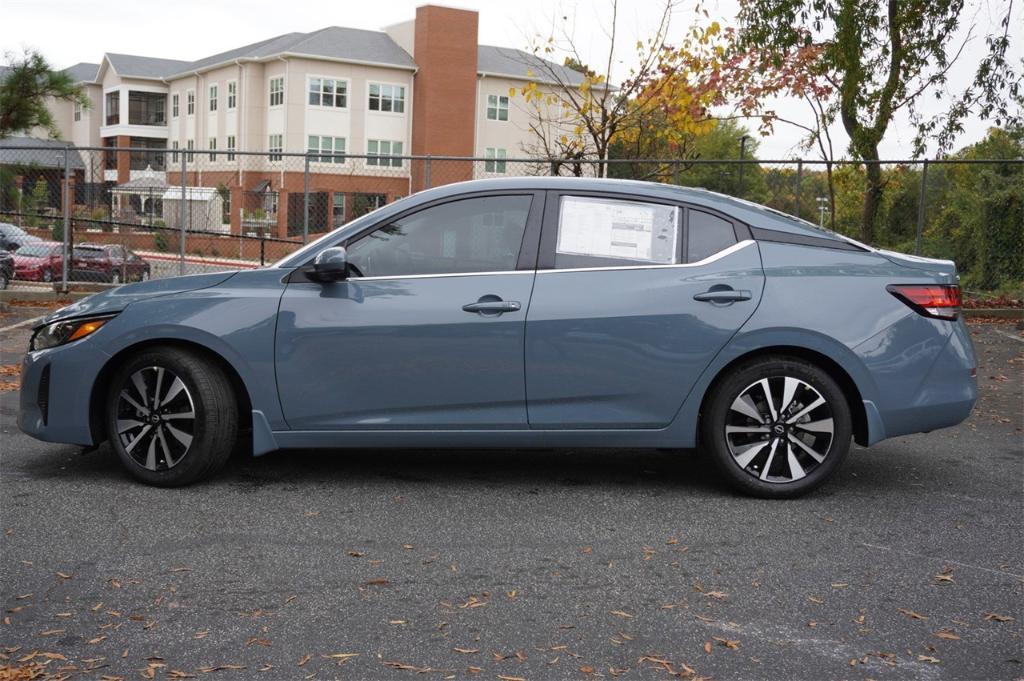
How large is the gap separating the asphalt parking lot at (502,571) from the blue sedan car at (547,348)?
1.13ft

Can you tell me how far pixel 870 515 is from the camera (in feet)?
18.6

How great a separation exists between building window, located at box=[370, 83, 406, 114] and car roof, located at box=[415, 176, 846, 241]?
52091mm

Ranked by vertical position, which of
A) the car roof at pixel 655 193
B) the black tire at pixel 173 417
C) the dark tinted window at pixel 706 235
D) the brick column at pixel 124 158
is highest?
the brick column at pixel 124 158

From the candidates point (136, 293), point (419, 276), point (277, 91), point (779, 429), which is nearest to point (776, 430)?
point (779, 429)

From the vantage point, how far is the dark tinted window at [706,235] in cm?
591

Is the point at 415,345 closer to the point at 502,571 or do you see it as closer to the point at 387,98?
the point at 502,571

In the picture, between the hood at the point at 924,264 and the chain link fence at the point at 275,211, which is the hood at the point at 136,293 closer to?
the hood at the point at 924,264

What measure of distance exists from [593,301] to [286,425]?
5.53 ft

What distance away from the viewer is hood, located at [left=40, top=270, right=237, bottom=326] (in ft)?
19.6

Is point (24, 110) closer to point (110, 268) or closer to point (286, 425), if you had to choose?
point (110, 268)

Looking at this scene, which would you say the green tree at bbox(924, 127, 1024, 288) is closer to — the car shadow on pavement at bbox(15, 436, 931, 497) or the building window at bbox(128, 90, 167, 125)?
the car shadow on pavement at bbox(15, 436, 931, 497)

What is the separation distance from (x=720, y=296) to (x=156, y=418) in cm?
295

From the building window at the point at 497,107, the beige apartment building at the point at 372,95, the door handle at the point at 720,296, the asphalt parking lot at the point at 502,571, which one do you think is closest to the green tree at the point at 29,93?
the asphalt parking lot at the point at 502,571

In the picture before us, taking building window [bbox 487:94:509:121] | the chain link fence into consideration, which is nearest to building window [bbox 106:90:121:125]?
building window [bbox 487:94:509:121]
